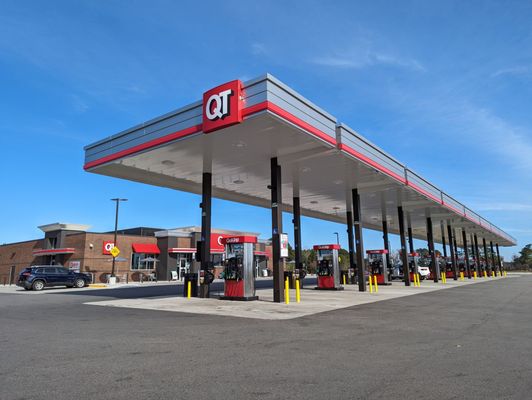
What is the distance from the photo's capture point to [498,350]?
6277 millimetres

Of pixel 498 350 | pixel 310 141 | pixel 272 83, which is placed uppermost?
pixel 272 83

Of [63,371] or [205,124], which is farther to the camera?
[205,124]

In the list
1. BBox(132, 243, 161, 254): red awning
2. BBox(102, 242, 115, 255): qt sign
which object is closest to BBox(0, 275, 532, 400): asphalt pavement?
BBox(102, 242, 115, 255): qt sign

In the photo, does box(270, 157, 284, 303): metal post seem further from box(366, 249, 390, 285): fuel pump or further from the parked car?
the parked car

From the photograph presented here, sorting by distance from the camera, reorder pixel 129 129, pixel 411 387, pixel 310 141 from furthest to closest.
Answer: pixel 129 129, pixel 310 141, pixel 411 387

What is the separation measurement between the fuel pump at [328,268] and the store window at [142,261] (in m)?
24.0

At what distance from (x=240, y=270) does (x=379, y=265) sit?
54.3 feet

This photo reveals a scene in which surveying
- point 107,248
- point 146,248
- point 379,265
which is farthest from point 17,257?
Answer: point 379,265

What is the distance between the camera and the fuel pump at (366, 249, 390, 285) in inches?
1136

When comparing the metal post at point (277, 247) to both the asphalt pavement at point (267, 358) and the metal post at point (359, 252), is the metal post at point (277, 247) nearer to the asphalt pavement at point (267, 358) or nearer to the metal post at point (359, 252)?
the asphalt pavement at point (267, 358)

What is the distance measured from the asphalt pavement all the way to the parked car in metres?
18.3

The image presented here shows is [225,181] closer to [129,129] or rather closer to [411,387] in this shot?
[129,129]

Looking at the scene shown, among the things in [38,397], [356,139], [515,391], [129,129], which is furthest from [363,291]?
[38,397]

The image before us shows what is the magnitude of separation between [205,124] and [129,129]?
4.39 meters
